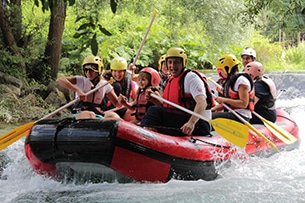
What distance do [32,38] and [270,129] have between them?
682cm

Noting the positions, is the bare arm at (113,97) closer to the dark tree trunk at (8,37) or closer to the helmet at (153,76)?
the helmet at (153,76)

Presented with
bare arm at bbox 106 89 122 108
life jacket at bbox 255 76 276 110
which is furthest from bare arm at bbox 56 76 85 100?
life jacket at bbox 255 76 276 110

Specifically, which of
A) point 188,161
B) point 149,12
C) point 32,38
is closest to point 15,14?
point 32,38

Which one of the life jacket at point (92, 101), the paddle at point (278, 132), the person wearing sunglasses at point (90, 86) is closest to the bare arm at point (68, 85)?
the person wearing sunglasses at point (90, 86)

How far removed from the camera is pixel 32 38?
1081 cm

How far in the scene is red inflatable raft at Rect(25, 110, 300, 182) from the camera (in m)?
4.17

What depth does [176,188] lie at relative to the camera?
4469mm

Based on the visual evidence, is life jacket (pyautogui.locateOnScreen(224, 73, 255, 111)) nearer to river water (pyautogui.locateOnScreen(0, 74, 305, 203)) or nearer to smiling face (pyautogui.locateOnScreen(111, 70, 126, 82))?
river water (pyautogui.locateOnScreen(0, 74, 305, 203))

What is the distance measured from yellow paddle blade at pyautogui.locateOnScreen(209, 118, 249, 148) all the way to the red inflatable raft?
0.19m

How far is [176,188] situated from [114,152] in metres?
0.75

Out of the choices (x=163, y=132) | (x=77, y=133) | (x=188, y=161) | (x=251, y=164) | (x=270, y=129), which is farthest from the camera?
(x=270, y=129)

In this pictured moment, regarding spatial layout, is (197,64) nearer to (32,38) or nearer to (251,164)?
(32,38)

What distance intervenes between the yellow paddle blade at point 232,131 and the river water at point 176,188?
438 mm

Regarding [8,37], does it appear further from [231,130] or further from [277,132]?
[231,130]
